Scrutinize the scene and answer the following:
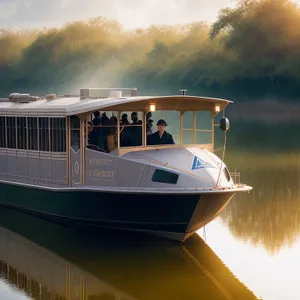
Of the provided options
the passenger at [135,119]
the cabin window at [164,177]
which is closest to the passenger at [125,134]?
the passenger at [135,119]

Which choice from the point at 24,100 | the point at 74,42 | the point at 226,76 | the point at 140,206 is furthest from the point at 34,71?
the point at 140,206

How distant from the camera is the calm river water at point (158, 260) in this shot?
15.0 m

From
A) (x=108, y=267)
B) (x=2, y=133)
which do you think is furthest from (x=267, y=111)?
(x=108, y=267)

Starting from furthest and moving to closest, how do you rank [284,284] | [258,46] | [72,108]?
[258,46], [72,108], [284,284]

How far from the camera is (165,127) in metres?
19.7

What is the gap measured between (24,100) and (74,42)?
64.6 meters

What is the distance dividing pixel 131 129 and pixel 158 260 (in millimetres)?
3360

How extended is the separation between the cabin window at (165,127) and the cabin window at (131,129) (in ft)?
0.83

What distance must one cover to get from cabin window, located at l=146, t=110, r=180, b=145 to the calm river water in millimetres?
2272

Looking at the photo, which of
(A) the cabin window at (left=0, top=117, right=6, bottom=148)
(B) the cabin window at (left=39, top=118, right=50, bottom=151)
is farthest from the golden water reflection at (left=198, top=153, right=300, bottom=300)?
(A) the cabin window at (left=0, top=117, right=6, bottom=148)

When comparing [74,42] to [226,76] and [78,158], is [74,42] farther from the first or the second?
[78,158]

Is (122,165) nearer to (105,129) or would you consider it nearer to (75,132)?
(105,129)

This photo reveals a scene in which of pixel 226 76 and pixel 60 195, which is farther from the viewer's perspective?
pixel 226 76

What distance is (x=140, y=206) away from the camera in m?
17.5
